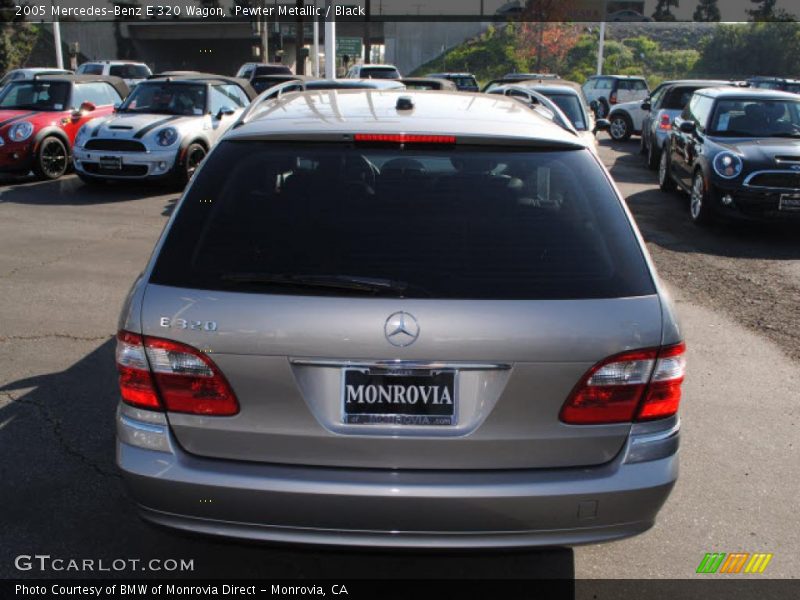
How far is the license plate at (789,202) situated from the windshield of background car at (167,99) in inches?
349

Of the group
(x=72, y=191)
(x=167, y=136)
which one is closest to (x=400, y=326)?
(x=167, y=136)

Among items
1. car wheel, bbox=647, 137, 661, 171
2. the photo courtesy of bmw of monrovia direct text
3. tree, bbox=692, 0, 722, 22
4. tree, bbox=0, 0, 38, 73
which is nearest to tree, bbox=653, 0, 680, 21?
tree, bbox=692, 0, 722, 22

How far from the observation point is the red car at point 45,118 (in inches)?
495

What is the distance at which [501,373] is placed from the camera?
243 cm

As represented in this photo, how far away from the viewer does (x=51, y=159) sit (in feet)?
43.3

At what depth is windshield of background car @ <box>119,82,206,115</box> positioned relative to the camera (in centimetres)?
1299

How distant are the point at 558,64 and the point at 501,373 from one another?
5939 cm

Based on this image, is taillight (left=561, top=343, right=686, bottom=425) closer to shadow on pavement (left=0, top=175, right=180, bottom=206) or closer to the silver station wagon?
the silver station wagon

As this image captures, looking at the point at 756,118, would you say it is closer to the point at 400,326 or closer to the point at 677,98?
the point at 677,98

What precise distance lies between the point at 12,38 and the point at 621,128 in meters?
39.7

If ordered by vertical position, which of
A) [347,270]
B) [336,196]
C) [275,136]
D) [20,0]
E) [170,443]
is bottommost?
[170,443]

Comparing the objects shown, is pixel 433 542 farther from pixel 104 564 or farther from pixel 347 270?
pixel 104 564

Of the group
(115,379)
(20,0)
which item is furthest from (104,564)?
(20,0)

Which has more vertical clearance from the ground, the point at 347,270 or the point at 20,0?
the point at 20,0
